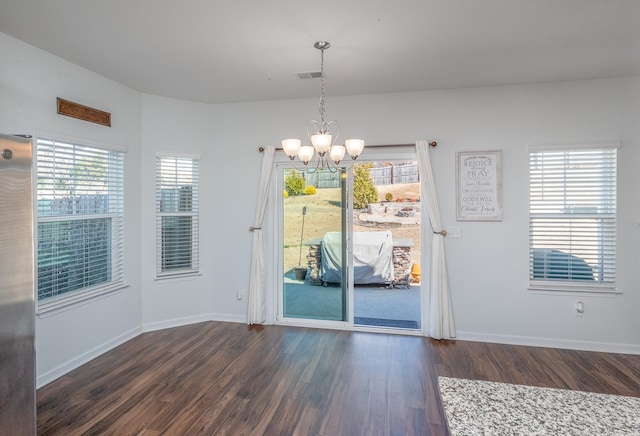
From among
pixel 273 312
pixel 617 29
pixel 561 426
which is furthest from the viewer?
pixel 273 312

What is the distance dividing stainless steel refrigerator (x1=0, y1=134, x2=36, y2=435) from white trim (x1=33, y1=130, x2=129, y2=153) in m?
1.57

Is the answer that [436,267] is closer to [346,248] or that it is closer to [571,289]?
[346,248]

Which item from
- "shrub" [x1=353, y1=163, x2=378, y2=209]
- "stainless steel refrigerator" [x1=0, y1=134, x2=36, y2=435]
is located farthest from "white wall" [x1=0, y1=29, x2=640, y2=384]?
"shrub" [x1=353, y1=163, x2=378, y2=209]

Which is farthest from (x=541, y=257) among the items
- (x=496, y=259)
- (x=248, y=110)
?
(x=248, y=110)

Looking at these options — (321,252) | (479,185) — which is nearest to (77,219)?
(321,252)

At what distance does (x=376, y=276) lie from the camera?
6.23 metres

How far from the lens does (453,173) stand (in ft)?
13.0

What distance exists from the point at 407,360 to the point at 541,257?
187 cm

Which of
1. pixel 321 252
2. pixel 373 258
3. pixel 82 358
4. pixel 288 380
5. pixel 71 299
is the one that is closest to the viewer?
pixel 288 380

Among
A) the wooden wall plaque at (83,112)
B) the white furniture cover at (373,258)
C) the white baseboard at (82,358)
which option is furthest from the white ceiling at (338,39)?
the white furniture cover at (373,258)

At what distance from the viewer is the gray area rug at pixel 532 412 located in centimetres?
95

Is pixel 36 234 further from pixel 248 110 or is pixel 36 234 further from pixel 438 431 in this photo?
pixel 438 431

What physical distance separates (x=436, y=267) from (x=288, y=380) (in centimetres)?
198

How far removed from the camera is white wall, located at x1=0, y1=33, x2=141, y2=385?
277 centimetres
